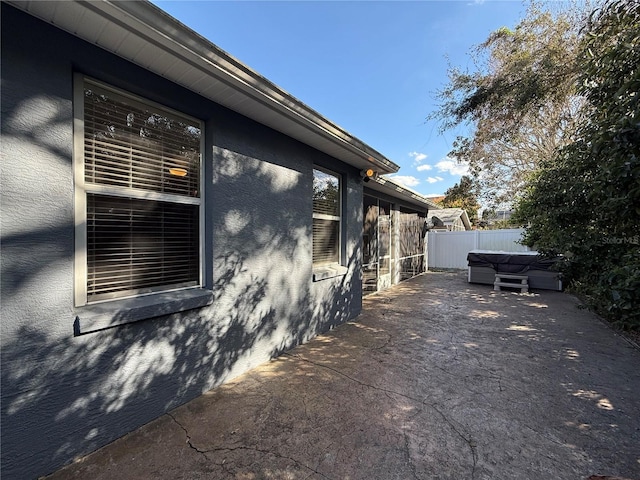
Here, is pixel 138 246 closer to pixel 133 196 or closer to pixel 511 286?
pixel 133 196

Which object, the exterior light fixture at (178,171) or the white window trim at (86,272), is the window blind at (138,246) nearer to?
the white window trim at (86,272)

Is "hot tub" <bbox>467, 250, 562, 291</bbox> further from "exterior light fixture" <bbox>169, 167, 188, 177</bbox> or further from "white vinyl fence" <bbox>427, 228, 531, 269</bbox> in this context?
"exterior light fixture" <bbox>169, 167, 188, 177</bbox>

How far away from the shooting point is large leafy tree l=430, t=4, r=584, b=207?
672 centimetres

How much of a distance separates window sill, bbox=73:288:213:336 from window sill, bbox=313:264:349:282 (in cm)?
192

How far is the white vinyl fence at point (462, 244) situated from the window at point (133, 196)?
44.3 feet

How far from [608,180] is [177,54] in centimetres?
362

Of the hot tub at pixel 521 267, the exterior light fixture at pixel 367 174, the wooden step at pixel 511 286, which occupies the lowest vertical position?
the wooden step at pixel 511 286

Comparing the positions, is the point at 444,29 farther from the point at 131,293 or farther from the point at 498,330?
the point at 131,293

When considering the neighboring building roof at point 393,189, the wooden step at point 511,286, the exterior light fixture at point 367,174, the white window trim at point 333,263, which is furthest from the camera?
the wooden step at point 511,286

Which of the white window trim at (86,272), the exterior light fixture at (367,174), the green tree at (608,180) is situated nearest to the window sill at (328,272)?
the exterior light fixture at (367,174)

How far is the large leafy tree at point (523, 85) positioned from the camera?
6.72 m

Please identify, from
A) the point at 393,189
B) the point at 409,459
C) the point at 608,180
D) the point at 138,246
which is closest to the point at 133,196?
the point at 138,246

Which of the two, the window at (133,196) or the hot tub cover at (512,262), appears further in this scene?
the hot tub cover at (512,262)

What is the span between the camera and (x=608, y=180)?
2342mm
